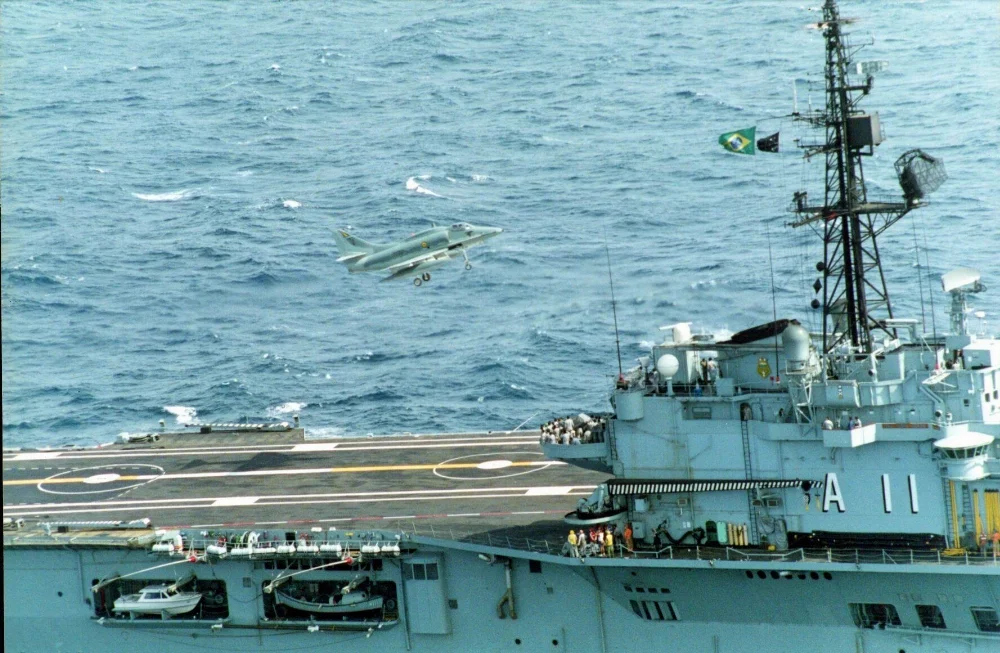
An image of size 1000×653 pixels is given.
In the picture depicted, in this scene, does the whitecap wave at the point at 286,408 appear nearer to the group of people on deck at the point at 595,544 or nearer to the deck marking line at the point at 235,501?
the deck marking line at the point at 235,501

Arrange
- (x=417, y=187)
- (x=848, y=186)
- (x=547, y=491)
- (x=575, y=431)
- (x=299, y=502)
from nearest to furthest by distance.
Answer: (x=848, y=186), (x=575, y=431), (x=547, y=491), (x=299, y=502), (x=417, y=187)

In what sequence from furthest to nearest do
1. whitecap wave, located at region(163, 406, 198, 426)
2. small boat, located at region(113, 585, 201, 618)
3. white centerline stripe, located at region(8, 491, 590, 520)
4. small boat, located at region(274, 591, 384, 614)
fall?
whitecap wave, located at region(163, 406, 198, 426) < white centerline stripe, located at region(8, 491, 590, 520) < small boat, located at region(113, 585, 201, 618) < small boat, located at region(274, 591, 384, 614)

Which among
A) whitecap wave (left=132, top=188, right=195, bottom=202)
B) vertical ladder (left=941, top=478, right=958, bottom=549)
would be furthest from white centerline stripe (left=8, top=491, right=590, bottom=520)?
whitecap wave (left=132, top=188, right=195, bottom=202)

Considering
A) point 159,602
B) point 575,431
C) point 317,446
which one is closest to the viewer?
point 575,431

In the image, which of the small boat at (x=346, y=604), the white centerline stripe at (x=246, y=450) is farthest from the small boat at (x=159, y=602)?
the white centerline stripe at (x=246, y=450)

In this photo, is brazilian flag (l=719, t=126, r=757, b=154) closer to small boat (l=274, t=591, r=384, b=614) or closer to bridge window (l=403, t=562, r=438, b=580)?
bridge window (l=403, t=562, r=438, b=580)

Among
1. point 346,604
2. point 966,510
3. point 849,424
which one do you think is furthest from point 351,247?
point 966,510

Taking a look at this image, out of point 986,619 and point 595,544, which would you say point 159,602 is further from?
point 986,619
